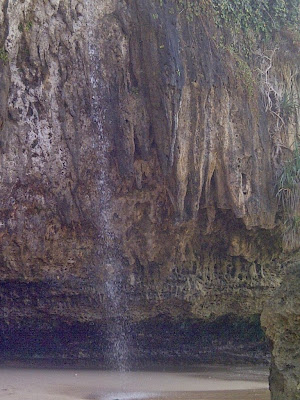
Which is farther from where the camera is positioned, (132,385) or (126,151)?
Answer: (126,151)

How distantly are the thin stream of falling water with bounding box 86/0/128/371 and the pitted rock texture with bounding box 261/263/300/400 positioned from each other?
6.16 meters

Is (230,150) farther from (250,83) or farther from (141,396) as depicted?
(141,396)

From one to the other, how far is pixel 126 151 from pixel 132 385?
3.88 m

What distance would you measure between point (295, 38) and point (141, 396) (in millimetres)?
7787

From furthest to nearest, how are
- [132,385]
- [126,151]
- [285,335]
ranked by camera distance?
1. [126,151]
2. [132,385]
3. [285,335]

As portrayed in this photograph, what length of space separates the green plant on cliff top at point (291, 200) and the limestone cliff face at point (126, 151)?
0.21 m

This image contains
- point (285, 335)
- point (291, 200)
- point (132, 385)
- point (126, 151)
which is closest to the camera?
point (285, 335)

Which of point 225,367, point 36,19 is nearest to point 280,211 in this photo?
point 225,367

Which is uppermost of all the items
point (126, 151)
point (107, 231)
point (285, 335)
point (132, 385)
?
point (126, 151)

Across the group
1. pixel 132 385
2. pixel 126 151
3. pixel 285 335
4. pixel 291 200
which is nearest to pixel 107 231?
pixel 126 151

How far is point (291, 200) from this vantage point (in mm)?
11148

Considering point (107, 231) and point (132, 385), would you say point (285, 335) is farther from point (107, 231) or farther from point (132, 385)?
point (107, 231)

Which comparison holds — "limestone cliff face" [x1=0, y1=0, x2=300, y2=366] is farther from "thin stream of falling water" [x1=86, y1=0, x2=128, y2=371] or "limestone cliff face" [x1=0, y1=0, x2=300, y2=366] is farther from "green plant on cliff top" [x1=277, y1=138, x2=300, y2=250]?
"green plant on cliff top" [x1=277, y1=138, x2=300, y2=250]

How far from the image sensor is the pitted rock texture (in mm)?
4785
